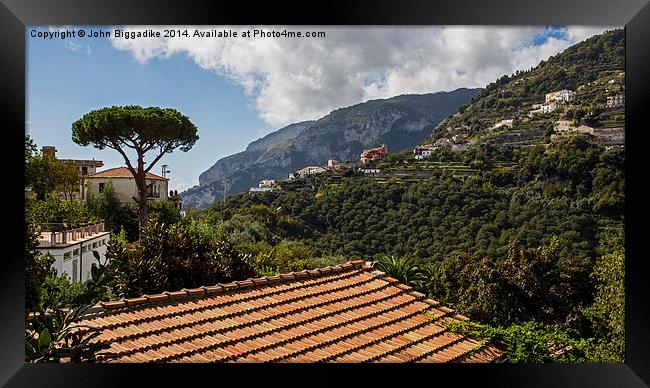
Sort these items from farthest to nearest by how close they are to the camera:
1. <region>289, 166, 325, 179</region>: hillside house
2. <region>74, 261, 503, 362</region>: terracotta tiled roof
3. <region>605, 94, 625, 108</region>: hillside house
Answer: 1. <region>289, 166, 325, 179</region>: hillside house
2. <region>605, 94, 625, 108</region>: hillside house
3. <region>74, 261, 503, 362</region>: terracotta tiled roof

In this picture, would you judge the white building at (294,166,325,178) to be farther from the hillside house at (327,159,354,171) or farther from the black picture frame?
the black picture frame

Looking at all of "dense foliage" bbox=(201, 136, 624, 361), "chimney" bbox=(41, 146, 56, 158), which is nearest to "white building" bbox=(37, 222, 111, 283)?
"chimney" bbox=(41, 146, 56, 158)

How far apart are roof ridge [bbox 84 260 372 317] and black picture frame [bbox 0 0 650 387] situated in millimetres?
985

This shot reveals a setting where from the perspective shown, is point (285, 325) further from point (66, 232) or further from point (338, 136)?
point (338, 136)

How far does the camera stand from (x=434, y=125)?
12148mm

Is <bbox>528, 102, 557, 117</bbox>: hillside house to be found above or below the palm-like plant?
above

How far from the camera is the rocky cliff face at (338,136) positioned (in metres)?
11.1

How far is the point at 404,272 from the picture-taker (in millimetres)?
9125

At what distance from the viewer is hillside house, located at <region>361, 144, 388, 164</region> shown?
12.3 m

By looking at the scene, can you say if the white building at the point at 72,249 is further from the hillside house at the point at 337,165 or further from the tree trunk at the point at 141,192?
the hillside house at the point at 337,165

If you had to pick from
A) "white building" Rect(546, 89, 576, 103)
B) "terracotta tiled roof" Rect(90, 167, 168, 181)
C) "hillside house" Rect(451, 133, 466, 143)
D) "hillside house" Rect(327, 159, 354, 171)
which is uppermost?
"white building" Rect(546, 89, 576, 103)

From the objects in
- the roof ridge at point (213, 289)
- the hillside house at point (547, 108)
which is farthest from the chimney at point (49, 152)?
the hillside house at point (547, 108)

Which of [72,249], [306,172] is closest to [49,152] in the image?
[72,249]
